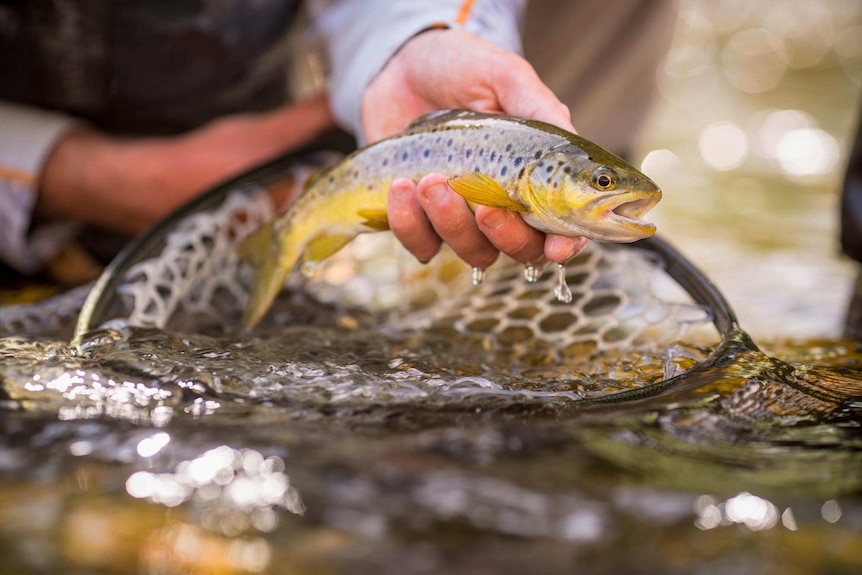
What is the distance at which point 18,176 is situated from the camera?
87.4 inches

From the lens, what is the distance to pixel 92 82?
241cm

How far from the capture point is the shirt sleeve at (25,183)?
87.4 inches

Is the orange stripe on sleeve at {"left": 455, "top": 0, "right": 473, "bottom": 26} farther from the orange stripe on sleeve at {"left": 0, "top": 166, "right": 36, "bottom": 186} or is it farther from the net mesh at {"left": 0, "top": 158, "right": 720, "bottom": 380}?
the orange stripe on sleeve at {"left": 0, "top": 166, "right": 36, "bottom": 186}

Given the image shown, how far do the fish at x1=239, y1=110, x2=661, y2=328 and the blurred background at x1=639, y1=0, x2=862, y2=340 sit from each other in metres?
0.93

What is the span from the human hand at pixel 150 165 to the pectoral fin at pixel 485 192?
3.89ft

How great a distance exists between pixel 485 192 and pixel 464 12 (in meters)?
0.71

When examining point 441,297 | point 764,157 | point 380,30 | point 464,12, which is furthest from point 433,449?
point 764,157

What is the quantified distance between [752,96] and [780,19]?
12.5 ft

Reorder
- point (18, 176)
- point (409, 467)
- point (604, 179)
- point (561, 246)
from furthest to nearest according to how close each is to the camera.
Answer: point (18, 176) < point (561, 246) < point (604, 179) < point (409, 467)

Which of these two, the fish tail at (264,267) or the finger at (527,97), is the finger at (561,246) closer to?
the finger at (527,97)

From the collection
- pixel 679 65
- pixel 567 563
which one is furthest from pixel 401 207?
pixel 679 65

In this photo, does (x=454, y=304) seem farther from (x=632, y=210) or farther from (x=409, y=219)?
(x=632, y=210)

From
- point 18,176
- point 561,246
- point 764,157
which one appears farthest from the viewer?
point 764,157

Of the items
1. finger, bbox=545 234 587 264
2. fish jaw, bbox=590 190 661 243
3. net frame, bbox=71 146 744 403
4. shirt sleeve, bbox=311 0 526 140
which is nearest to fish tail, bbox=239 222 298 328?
net frame, bbox=71 146 744 403
